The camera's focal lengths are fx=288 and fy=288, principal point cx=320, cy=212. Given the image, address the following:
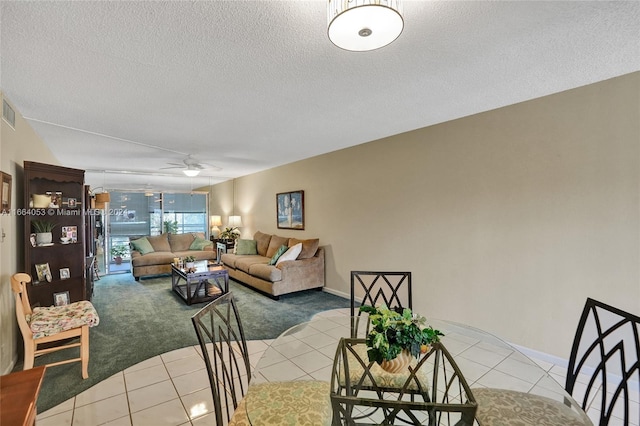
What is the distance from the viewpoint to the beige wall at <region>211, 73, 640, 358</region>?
2.31 metres

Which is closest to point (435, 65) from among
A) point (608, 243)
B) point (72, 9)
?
point (608, 243)

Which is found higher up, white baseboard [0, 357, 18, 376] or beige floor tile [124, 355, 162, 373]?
white baseboard [0, 357, 18, 376]

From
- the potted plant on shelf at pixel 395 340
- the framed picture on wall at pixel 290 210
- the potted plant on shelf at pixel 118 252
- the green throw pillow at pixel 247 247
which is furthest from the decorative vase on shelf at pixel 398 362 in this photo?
the potted plant on shelf at pixel 118 252

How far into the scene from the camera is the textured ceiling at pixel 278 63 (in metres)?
1.53

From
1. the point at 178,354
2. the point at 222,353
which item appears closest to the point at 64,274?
the point at 178,354

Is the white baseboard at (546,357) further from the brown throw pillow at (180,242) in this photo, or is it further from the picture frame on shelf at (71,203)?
the brown throw pillow at (180,242)

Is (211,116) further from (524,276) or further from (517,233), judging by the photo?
(524,276)

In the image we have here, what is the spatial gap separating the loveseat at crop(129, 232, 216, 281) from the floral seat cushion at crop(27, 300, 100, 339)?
141 inches

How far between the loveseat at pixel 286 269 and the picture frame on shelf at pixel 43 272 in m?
2.43

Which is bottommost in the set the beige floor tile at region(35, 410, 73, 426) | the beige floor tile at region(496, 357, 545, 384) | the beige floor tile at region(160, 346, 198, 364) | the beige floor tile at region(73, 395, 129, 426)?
the beige floor tile at region(160, 346, 198, 364)

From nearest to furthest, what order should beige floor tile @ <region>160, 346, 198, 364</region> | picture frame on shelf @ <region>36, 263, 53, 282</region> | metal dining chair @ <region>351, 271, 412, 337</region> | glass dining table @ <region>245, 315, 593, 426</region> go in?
glass dining table @ <region>245, 315, 593, 426</region>, metal dining chair @ <region>351, 271, 412, 337</region>, beige floor tile @ <region>160, 346, 198, 364</region>, picture frame on shelf @ <region>36, 263, 53, 282</region>

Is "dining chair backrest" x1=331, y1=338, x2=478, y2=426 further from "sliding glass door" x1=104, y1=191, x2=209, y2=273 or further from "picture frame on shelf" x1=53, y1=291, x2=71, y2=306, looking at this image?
"sliding glass door" x1=104, y1=191, x2=209, y2=273

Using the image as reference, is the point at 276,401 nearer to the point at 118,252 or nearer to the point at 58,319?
the point at 58,319

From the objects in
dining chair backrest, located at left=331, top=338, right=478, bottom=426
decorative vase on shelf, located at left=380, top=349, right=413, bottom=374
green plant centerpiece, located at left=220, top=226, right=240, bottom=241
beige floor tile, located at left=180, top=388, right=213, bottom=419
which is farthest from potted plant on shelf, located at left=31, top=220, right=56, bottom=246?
green plant centerpiece, located at left=220, top=226, right=240, bottom=241
